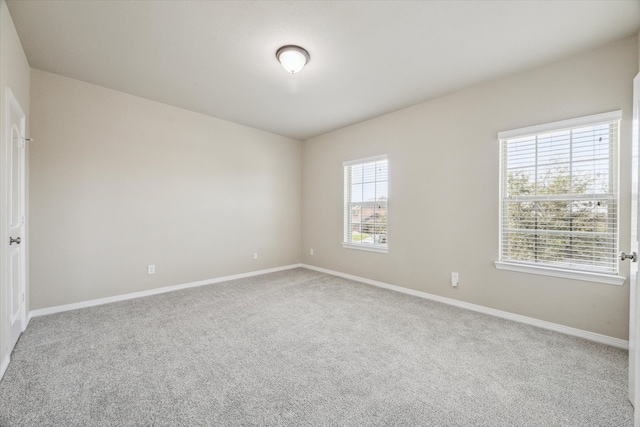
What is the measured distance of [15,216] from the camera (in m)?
2.37

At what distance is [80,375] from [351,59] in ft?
11.1

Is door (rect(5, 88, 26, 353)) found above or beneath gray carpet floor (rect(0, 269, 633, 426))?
above

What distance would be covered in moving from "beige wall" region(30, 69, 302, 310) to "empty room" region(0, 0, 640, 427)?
0.08ft

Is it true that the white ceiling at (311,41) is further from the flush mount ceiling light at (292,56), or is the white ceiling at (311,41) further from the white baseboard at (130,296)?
the white baseboard at (130,296)

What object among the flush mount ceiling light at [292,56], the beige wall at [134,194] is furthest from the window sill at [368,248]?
the flush mount ceiling light at [292,56]

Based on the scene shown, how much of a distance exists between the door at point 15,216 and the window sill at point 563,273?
4.55 m

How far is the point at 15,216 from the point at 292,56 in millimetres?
2833

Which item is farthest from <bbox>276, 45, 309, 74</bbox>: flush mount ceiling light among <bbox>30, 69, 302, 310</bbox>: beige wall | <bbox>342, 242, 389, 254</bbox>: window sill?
<bbox>342, 242, 389, 254</bbox>: window sill

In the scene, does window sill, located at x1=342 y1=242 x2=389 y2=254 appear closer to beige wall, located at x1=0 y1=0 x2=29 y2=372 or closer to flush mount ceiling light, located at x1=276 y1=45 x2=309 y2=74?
flush mount ceiling light, located at x1=276 y1=45 x2=309 y2=74

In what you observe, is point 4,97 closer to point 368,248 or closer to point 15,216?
point 15,216

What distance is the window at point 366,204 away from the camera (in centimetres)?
427

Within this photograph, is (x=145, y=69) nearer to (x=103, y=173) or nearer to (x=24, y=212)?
(x=103, y=173)

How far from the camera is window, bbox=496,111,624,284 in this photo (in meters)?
2.42

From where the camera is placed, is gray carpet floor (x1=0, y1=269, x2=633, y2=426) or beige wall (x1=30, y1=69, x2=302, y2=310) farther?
beige wall (x1=30, y1=69, x2=302, y2=310)
